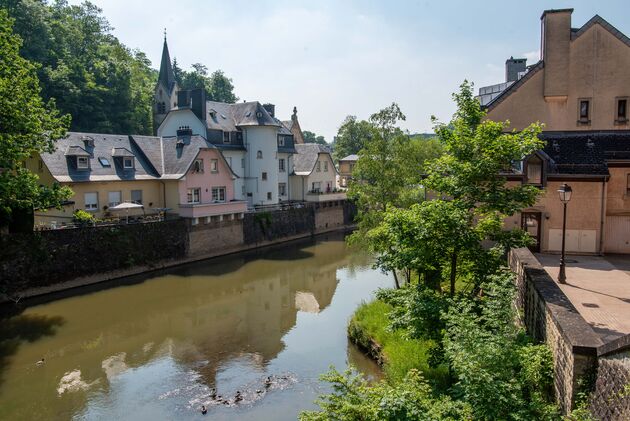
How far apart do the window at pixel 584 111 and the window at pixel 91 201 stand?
88.5 feet

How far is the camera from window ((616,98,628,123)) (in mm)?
22219

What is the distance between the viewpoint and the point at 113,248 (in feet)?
94.1

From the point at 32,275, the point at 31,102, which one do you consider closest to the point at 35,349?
the point at 32,275

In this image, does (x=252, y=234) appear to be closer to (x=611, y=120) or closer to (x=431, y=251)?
(x=611, y=120)

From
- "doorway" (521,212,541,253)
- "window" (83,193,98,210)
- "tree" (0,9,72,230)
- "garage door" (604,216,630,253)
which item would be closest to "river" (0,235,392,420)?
"tree" (0,9,72,230)

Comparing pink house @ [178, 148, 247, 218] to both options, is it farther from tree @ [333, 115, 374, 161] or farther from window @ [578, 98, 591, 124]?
tree @ [333, 115, 374, 161]

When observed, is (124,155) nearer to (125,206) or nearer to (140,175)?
(140,175)

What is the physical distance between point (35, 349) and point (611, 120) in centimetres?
2520

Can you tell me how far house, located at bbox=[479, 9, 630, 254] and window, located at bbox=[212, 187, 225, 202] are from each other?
21123 mm

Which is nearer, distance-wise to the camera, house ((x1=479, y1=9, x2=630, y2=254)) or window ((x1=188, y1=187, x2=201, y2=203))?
house ((x1=479, y1=9, x2=630, y2=254))

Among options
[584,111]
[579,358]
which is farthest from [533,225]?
[579,358]

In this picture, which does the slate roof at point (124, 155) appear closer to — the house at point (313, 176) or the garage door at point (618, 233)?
the house at point (313, 176)

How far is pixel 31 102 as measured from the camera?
73.3 feet

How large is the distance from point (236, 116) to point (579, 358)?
4064 cm
